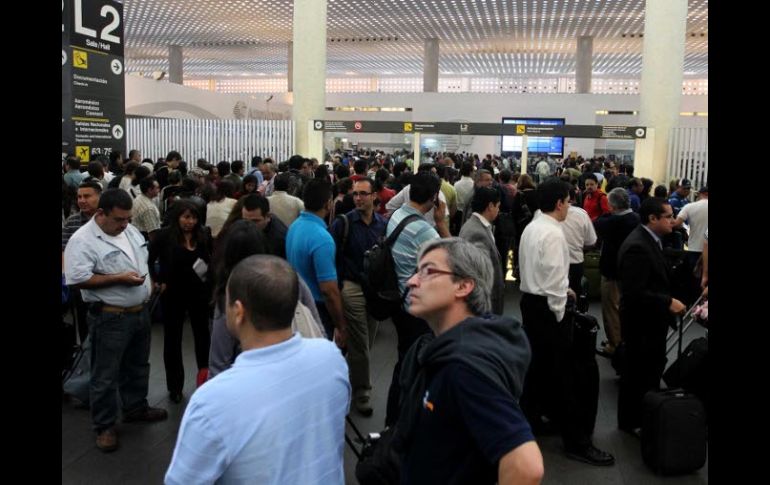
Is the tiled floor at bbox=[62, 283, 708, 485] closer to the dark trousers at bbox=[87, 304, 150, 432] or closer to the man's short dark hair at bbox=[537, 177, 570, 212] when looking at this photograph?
the dark trousers at bbox=[87, 304, 150, 432]

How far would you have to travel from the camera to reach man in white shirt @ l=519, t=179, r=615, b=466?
399 cm

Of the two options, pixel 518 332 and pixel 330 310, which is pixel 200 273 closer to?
pixel 330 310

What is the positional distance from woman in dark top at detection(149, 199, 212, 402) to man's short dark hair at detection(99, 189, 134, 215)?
70 cm

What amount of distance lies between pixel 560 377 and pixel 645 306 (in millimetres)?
694

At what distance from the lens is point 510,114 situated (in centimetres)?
2891

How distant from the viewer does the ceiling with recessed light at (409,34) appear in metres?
24.4

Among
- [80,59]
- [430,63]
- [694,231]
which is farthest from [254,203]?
[430,63]

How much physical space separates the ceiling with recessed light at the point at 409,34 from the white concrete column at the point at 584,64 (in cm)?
40

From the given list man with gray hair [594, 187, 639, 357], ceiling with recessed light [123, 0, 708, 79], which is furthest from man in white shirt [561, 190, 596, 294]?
ceiling with recessed light [123, 0, 708, 79]

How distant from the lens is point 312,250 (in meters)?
4.10

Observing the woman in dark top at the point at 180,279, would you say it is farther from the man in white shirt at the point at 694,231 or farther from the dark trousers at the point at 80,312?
the man in white shirt at the point at 694,231
